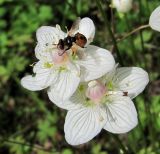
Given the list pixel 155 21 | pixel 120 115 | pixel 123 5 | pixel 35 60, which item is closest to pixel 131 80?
pixel 120 115

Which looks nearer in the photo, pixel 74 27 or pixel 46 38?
→ pixel 74 27

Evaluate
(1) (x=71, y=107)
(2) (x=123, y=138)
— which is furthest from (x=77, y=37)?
(2) (x=123, y=138)

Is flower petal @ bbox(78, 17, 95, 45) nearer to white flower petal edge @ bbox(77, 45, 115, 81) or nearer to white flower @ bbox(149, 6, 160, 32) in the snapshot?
white flower petal edge @ bbox(77, 45, 115, 81)

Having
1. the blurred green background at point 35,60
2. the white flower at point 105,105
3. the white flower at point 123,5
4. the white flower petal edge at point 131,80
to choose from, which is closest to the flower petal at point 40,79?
the white flower at point 105,105

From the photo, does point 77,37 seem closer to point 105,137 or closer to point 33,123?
point 105,137

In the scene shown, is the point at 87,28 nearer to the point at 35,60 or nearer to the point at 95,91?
the point at 95,91

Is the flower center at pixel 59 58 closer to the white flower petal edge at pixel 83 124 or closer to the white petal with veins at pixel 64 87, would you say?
the white petal with veins at pixel 64 87

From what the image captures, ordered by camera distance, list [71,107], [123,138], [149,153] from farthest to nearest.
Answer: [123,138] < [149,153] < [71,107]
